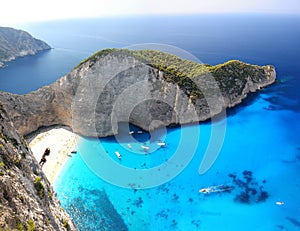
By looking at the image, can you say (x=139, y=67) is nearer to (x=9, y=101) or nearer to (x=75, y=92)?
(x=75, y=92)

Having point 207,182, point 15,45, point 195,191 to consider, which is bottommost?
point 195,191

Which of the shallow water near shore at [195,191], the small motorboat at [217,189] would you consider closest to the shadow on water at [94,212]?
the shallow water near shore at [195,191]

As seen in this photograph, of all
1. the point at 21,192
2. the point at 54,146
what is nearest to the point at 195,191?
Result: the point at 54,146

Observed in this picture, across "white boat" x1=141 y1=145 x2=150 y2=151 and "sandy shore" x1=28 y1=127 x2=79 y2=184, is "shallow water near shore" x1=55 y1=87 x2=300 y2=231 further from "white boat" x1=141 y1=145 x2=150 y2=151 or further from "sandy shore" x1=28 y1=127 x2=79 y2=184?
"sandy shore" x1=28 y1=127 x2=79 y2=184

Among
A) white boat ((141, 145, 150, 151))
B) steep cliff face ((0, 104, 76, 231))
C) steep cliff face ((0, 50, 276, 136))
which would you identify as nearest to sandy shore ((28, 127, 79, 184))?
steep cliff face ((0, 50, 276, 136))

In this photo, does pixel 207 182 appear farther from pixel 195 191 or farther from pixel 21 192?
pixel 21 192
